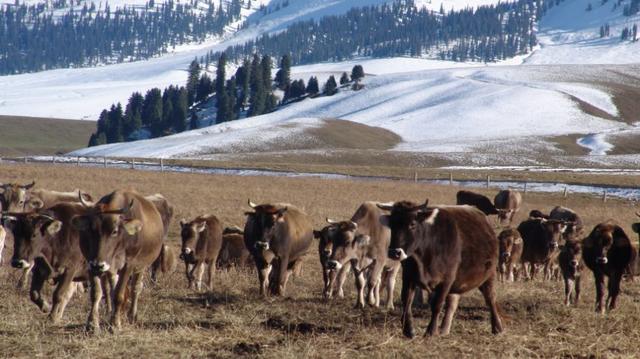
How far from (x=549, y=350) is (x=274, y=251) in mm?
7128

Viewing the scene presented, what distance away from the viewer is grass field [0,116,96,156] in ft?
493

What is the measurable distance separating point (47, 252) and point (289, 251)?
17.5 feet

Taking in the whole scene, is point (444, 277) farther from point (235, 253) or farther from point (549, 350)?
point (235, 253)

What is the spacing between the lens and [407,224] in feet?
37.3

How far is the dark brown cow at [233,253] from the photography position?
21375 mm

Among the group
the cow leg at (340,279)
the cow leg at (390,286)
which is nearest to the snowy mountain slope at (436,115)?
the cow leg at (340,279)

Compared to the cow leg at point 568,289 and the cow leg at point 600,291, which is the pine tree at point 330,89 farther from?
the cow leg at point 600,291

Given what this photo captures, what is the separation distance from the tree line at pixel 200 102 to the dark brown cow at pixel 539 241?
12242 centimetres

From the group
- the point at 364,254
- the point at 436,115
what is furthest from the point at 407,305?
the point at 436,115

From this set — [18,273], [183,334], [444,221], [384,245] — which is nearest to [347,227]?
[384,245]

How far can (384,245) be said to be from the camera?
16.1 m

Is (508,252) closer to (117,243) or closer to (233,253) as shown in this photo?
(233,253)

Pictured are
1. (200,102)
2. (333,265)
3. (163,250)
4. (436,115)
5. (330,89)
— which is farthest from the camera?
(330,89)

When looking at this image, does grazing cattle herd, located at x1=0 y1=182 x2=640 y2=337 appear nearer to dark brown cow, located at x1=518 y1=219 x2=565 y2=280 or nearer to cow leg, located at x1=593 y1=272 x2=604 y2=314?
cow leg, located at x1=593 y1=272 x2=604 y2=314
